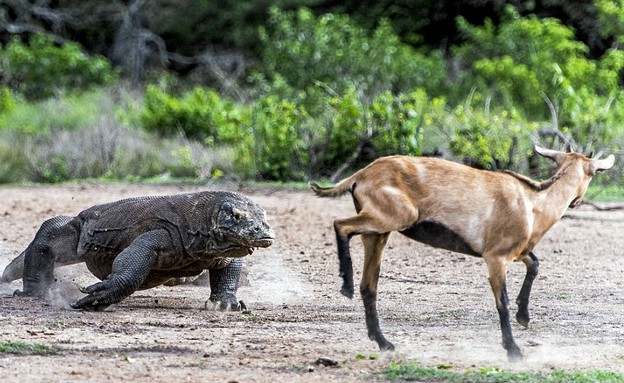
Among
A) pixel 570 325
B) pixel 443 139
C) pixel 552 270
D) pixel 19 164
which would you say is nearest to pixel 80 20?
pixel 19 164

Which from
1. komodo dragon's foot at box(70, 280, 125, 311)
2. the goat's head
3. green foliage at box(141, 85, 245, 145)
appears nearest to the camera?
the goat's head

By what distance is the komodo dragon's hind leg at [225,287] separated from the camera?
9141 millimetres

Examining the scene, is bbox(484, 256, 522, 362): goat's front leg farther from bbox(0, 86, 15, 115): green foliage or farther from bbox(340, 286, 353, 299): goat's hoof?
bbox(0, 86, 15, 115): green foliage

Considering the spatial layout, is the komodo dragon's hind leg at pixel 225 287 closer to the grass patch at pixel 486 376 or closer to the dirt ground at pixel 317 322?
the dirt ground at pixel 317 322

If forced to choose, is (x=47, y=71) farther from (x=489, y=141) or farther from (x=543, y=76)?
(x=489, y=141)

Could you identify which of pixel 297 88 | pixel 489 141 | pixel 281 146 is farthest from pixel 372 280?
pixel 297 88

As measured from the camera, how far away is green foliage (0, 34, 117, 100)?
96.4 feet

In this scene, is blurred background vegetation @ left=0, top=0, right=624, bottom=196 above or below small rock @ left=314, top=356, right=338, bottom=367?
below

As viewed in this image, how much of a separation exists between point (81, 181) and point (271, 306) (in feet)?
34.4

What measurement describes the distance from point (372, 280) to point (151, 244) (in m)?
2.01

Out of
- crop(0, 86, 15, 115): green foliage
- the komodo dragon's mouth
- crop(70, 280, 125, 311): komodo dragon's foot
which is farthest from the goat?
crop(0, 86, 15, 115): green foliage

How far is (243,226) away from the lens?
28.7ft

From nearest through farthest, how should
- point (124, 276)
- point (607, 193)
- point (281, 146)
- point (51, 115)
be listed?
point (124, 276) < point (607, 193) < point (281, 146) < point (51, 115)

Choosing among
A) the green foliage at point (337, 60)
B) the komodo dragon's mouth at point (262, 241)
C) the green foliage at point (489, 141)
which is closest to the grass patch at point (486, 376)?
the komodo dragon's mouth at point (262, 241)
